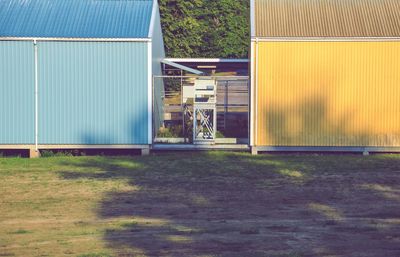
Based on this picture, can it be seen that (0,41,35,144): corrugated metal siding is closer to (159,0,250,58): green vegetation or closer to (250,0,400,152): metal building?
(250,0,400,152): metal building

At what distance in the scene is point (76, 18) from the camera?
25312 mm

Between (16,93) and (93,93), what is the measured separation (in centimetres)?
252

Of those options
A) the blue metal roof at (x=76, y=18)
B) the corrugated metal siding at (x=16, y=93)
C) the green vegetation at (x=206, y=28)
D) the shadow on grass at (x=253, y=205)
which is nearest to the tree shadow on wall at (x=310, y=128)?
the shadow on grass at (x=253, y=205)

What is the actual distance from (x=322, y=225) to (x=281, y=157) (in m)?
11.1

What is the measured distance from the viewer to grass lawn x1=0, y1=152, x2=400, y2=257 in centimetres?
1095

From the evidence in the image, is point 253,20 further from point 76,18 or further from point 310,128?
point 76,18

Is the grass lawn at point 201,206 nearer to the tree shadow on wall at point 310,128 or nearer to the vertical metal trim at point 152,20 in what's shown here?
the tree shadow on wall at point 310,128

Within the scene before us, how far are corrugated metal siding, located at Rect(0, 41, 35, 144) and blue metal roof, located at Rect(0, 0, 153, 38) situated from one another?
56 centimetres

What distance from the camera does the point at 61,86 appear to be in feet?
79.8

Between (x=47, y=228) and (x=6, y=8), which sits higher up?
(x=6, y=8)

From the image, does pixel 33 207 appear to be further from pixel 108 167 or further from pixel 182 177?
pixel 108 167

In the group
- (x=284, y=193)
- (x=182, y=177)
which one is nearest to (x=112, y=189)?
(x=182, y=177)

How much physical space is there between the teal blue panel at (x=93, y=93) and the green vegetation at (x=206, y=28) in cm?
2701

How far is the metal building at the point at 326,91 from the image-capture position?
24.2 meters
